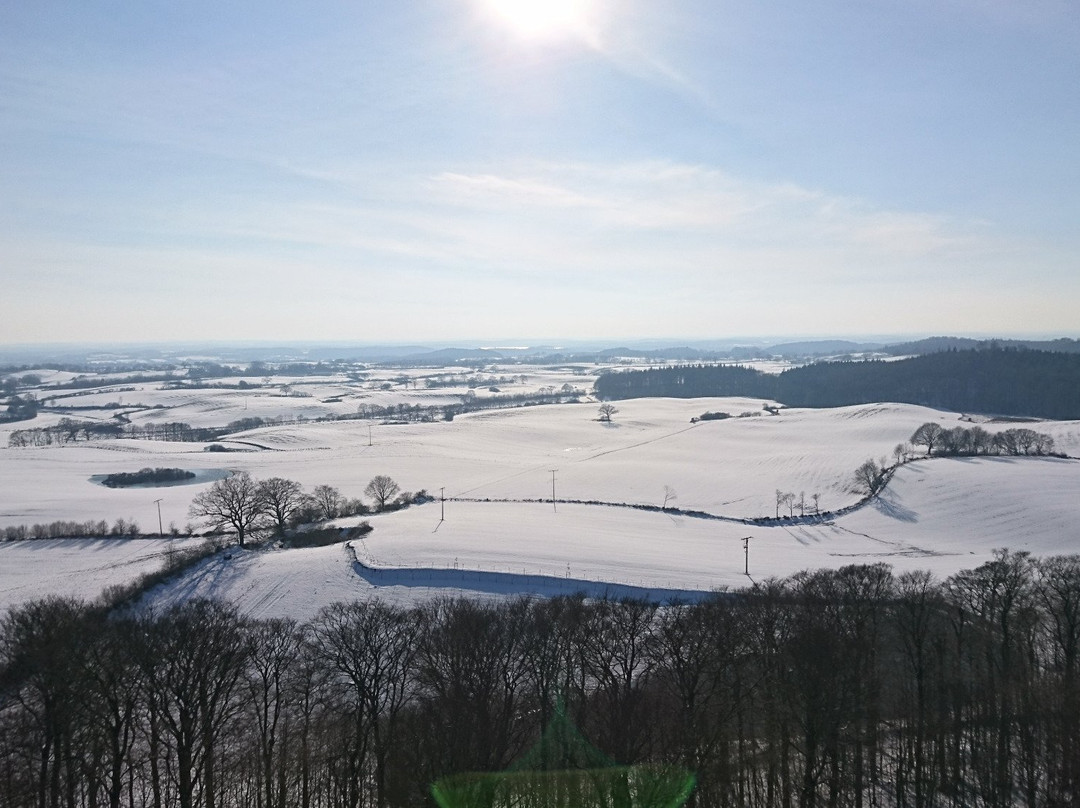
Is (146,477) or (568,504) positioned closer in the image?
(568,504)

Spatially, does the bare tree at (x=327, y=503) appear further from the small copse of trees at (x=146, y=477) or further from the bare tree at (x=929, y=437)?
the bare tree at (x=929, y=437)

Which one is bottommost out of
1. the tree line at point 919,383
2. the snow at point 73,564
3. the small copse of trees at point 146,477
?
the small copse of trees at point 146,477

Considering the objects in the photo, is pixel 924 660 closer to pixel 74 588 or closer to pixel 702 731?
pixel 702 731

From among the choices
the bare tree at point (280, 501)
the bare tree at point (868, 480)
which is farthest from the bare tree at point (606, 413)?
the bare tree at point (280, 501)

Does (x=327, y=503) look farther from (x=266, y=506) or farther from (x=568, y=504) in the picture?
Answer: (x=568, y=504)

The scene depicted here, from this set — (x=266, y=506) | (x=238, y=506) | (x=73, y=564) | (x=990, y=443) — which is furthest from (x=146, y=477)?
(x=990, y=443)

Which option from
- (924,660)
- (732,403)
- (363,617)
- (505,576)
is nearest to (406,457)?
(505,576)

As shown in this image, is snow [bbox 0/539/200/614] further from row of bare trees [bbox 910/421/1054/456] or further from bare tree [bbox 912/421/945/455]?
bare tree [bbox 912/421/945/455]
